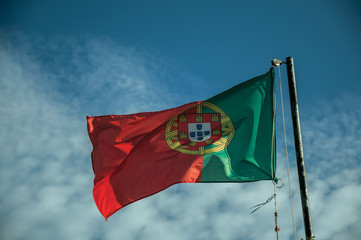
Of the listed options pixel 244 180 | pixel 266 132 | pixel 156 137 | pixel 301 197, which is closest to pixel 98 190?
pixel 156 137

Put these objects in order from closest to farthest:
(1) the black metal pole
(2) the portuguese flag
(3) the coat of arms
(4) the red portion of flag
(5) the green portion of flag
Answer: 1. (1) the black metal pole
2. (5) the green portion of flag
3. (2) the portuguese flag
4. (4) the red portion of flag
5. (3) the coat of arms

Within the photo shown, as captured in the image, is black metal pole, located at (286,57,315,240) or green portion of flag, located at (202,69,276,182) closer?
black metal pole, located at (286,57,315,240)

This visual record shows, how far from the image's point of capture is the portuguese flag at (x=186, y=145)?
11.7 meters

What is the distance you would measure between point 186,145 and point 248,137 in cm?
196

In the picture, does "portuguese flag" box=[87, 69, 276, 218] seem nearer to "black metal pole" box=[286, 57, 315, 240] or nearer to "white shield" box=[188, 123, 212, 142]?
"white shield" box=[188, 123, 212, 142]

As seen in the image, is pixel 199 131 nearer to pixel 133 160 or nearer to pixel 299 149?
pixel 133 160

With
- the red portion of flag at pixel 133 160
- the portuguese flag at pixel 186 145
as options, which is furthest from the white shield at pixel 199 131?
the red portion of flag at pixel 133 160

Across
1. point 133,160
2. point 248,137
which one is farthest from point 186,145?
point 248,137

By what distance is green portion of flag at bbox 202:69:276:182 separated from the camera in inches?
449

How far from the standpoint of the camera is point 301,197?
29.3 feet

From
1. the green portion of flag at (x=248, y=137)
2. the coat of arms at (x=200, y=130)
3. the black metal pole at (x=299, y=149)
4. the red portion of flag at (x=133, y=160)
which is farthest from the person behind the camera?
the coat of arms at (x=200, y=130)

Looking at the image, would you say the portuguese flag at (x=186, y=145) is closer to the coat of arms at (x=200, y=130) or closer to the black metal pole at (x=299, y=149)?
the coat of arms at (x=200, y=130)

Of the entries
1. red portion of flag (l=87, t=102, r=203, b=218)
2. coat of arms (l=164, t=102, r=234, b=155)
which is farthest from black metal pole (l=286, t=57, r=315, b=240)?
red portion of flag (l=87, t=102, r=203, b=218)

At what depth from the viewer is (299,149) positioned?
9398mm
